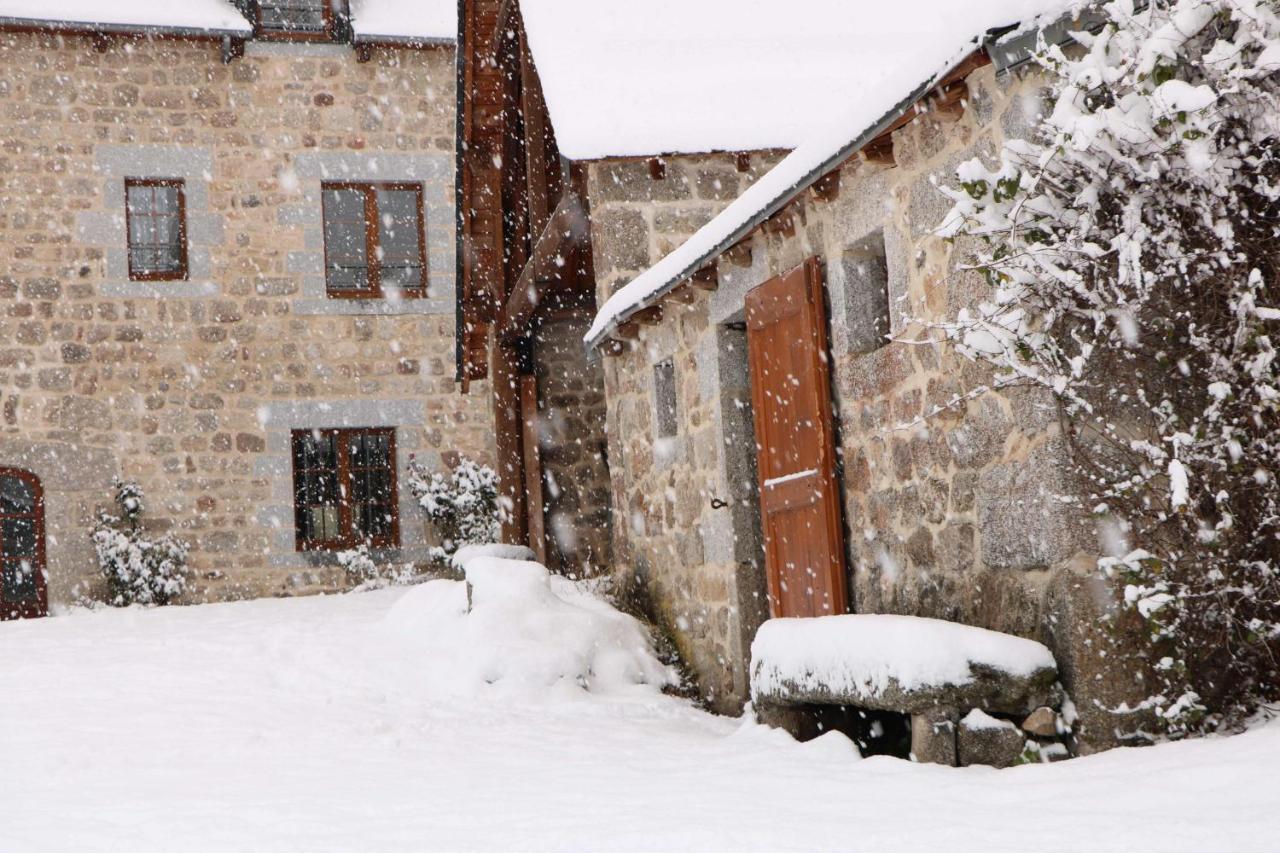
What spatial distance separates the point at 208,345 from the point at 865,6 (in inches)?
270

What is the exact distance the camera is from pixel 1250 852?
2545 mm

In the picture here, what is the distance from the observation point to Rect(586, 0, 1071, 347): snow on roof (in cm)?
372

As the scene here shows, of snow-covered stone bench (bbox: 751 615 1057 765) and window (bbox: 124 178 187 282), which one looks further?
window (bbox: 124 178 187 282)

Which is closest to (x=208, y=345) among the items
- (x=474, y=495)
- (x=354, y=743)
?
(x=474, y=495)

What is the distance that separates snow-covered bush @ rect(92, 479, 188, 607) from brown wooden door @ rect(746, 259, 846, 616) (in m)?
7.95

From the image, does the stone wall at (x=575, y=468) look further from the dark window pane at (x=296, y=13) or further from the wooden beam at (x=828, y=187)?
the wooden beam at (x=828, y=187)

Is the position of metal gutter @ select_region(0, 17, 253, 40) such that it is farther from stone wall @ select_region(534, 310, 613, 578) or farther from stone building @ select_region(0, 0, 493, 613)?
stone wall @ select_region(534, 310, 613, 578)

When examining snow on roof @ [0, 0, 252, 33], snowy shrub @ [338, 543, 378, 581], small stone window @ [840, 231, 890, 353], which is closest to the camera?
small stone window @ [840, 231, 890, 353]

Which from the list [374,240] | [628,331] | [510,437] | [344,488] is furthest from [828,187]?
[374,240]

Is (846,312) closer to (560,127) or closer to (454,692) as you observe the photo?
(454,692)

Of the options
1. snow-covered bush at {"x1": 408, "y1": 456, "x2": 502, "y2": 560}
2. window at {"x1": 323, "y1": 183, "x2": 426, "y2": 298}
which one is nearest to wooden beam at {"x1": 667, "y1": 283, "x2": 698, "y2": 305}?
snow-covered bush at {"x1": 408, "y1": 456, "x2": 502, "y2": 560}

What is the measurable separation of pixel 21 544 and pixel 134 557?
1.16 m

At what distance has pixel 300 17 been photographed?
531 inches

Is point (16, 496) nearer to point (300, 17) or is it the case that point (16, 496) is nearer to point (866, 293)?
point (300, 17)
